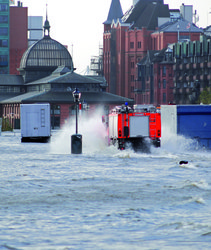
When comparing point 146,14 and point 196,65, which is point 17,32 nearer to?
point 146,14

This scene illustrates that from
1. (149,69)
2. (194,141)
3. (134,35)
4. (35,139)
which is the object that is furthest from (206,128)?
(134,35)

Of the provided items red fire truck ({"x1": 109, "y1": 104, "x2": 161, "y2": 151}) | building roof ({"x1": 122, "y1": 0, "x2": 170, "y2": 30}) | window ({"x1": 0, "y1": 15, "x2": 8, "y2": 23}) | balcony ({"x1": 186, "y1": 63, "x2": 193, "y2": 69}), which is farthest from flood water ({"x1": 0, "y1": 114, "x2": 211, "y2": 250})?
building roof ({"x1": 122, "y1": 0, "x2": 170, "y2": 30})

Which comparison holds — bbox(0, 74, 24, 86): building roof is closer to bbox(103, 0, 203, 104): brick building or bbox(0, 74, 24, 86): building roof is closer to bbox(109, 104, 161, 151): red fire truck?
bbox(103, 0, 203, 104): brick building

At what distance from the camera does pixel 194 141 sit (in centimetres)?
4334

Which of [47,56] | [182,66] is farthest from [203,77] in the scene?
[47,56]

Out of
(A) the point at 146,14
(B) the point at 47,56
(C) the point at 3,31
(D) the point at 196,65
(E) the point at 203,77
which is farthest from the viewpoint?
(A) the point at 146,14

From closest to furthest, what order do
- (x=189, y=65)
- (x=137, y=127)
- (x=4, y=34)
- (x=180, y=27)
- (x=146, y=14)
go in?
(x=137, y=127)
(x=189, y=65)
(x=180, y=27)
(x=4, y=34)
(x=146, y=14)

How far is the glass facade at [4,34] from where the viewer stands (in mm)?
174125

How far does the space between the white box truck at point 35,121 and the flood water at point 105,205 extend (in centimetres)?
2768

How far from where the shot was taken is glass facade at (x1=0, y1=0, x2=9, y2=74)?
174125 mm

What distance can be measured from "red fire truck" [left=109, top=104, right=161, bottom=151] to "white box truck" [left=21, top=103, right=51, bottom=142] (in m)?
19.8

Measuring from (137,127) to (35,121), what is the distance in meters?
21.2

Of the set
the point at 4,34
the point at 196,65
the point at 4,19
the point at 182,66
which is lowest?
the point at 196,65

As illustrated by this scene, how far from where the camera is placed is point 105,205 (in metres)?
17.4
